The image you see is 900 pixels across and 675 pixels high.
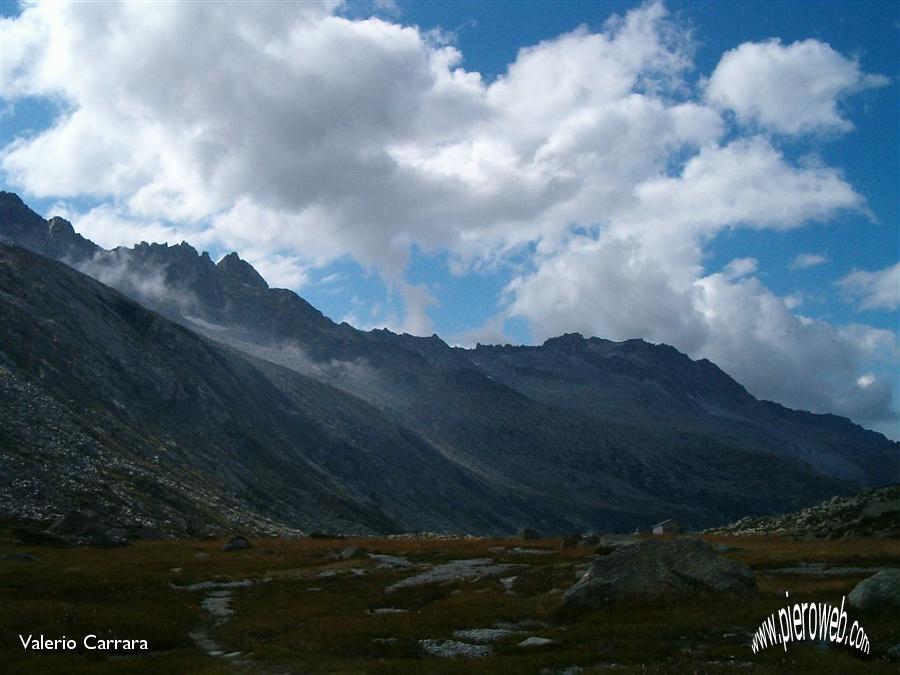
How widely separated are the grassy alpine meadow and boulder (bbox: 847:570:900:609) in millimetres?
556

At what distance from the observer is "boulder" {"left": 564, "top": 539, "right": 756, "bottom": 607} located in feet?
129

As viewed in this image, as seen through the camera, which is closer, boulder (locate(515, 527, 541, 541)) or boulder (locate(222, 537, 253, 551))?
boulder (locate(222, 537, 253, 551))

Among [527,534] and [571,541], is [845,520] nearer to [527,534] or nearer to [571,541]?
[571,541]

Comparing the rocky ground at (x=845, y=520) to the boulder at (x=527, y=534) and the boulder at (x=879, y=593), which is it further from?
the boulder at (x=879, y=593)

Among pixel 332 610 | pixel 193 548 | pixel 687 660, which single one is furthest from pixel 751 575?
pixel 193 548

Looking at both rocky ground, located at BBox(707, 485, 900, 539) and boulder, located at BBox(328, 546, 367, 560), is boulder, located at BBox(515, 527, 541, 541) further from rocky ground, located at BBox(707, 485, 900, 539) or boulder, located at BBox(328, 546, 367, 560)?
boulder, located at BBox(328, 546, 367, 560)

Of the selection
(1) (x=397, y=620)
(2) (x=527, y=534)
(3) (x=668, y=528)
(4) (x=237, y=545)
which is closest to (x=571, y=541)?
(2) (x=527, y=534)

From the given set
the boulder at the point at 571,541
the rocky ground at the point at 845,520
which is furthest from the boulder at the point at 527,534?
the rocky ground at the point at 845,520

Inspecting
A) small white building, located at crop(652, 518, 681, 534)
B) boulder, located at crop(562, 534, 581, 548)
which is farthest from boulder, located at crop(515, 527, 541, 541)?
boulder, located at crop(562, 534, 581, 548)

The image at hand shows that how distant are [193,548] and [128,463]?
190 ft

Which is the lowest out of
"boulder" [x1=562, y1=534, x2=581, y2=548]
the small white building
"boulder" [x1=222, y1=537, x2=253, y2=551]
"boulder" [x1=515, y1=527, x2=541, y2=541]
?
"boulder" [x1=222, y1=537, x2=253, y2=551]

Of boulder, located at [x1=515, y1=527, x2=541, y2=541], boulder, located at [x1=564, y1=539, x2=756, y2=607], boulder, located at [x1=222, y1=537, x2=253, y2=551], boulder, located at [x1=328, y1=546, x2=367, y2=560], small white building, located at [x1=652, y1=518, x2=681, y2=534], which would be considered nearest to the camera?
boulder, located at [x1=564, y1=539, x2=756, y2=607]

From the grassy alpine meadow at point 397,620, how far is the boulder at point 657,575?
947 millimetres

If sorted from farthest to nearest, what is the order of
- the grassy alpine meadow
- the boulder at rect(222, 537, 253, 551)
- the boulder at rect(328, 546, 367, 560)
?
the boulder at rect(222, 537, 253, 551) < the boulder at rect(328, 546, 367, 560) < the grassy alpine meadow
